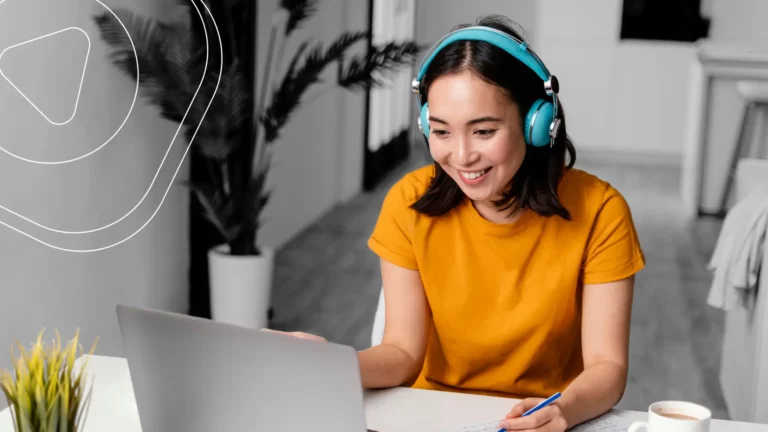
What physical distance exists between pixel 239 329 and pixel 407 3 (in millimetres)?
6081

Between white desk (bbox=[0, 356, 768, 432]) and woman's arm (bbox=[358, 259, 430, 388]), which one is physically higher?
woman's arm (bbox=[358, 259, 430, 388])

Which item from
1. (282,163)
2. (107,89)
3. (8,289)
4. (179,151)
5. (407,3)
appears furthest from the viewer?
(407,3)

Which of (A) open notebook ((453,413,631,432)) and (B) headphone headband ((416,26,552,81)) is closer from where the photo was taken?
(A) open notebook ((453,413,631,432))

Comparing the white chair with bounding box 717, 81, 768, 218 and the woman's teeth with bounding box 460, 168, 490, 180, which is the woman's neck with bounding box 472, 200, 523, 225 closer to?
the woman's teeth with bounding box 460, 168, 490, 180

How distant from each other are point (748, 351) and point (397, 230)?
58.5 inches

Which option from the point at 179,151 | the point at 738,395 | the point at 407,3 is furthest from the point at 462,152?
the point at 407,3

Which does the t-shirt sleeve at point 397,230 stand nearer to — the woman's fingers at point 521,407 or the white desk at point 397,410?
the white desk at point 397,410

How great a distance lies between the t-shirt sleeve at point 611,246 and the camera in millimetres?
1525

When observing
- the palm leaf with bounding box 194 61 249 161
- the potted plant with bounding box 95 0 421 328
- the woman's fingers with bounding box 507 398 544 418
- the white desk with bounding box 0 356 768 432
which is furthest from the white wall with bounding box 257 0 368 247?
the woman's fingers with bounding box 507 398 544 418

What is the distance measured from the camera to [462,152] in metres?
1.41

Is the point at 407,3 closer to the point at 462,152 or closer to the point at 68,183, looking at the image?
the point at 68,183

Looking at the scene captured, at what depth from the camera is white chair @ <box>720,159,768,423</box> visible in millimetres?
2418

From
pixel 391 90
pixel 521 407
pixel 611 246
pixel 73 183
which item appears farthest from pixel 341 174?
pixel 521 407

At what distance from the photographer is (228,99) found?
310 centimetres
